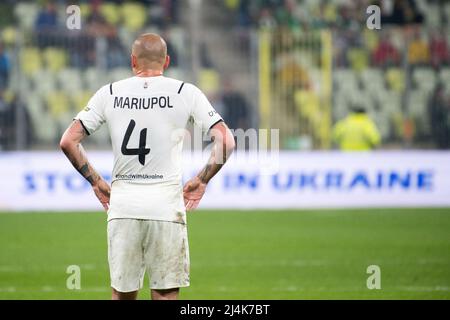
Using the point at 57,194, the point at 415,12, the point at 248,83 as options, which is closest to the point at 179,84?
the point at 57,194

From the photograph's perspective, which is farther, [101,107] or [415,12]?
[415,12]

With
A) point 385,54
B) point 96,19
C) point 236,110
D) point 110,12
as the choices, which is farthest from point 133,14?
point 385,54

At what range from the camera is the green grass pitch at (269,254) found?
11703mm

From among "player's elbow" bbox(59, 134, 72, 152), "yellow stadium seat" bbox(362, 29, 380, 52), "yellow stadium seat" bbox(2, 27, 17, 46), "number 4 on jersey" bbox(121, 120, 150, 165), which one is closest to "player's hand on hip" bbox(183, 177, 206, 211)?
"number 4 on jersey" bbox(121, 120, 150, 165)

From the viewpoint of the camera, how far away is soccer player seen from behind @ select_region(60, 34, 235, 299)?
720 centimetres

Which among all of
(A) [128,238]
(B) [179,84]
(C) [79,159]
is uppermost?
(B) [179,84]

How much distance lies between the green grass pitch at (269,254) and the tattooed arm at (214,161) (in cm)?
395

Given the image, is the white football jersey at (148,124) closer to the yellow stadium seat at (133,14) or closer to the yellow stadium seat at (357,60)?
the yellow stadium seat at (357,60)

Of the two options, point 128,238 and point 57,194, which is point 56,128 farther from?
point 128,238

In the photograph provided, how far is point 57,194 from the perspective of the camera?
20891 millimetres

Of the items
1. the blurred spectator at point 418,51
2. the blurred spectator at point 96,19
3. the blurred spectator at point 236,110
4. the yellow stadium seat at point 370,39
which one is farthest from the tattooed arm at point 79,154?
the blurred spectator at point 96,19

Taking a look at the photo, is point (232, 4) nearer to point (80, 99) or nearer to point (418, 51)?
point (418, 51)

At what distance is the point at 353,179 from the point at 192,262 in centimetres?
779

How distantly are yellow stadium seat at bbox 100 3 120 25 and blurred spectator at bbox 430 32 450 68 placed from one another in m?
8.70
